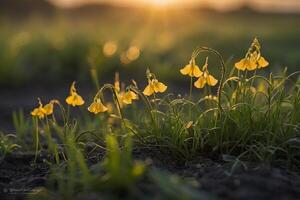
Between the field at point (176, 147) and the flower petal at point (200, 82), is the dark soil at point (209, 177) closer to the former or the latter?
the field at point (176, 147)

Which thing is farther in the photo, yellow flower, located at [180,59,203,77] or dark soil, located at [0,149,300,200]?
yellow flower, located at [180,59,203,77]

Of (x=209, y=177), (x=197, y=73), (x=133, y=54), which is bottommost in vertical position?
(x=209, y=177)

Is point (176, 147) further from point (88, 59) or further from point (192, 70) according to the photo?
point (88, 59)

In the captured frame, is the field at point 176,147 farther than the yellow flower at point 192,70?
No

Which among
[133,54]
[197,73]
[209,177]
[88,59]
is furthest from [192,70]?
[133,54]

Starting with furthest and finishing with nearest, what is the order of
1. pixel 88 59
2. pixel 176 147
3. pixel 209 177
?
pixel 88 59
pixel 176 147
pixel 209 177

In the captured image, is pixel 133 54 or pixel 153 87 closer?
pixel 153 87

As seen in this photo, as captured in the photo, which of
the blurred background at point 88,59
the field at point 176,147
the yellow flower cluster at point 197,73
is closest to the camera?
the field at point 176,147

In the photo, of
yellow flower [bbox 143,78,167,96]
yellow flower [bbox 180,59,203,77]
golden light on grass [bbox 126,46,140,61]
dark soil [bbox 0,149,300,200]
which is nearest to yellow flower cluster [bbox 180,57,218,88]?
yellow flower [bbox 180,59,203,77]

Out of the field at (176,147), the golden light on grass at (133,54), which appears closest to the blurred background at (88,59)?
→ the golden light on grass at (133,54)

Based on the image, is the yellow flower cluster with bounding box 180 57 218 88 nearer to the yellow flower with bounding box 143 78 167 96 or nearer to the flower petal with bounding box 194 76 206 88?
the flower petal with bounding box 194 76 206 88
